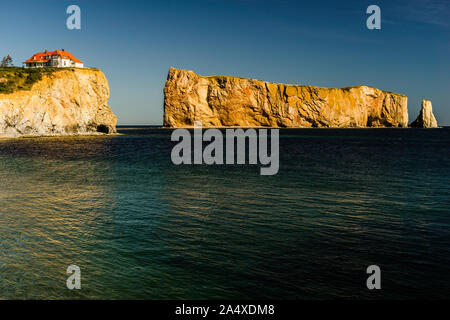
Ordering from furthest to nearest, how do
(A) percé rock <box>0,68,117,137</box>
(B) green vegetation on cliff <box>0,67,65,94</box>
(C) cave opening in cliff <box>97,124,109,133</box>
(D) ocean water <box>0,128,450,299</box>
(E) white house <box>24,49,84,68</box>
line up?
1. (E) white house <box>24,49,84,68</box>
2. (C) cave opening in cliff <box>97,124,109,133</box>
3. (B) green vegetation on cliff <box>0,67,65,94</box>
4. (A) percé rock <box>0,68,117,137</box>
5. (D) ocean water <box>0,128,450,299</box>

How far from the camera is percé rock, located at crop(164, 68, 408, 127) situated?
586 feet

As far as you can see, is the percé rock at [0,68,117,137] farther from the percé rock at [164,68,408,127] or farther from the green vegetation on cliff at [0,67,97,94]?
the percé rock at [164,68,408,127]

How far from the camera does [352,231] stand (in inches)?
658

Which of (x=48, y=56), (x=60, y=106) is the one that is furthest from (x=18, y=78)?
(x=48, y=56)

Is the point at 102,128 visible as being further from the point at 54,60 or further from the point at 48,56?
the point at 48,56

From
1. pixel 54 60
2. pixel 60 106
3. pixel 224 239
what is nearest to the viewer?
pixel 224 239

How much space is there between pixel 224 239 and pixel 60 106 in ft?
319

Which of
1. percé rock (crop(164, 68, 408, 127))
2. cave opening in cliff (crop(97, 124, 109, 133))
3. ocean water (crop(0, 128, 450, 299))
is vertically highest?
percé rock (crop(164, 68, 408, 127))

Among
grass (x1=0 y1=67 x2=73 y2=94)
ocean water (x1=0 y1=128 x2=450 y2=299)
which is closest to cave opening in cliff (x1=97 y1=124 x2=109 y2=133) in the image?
grass (x1=0 y1=67 x2=73 y2=94)

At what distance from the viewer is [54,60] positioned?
124188 millimetres

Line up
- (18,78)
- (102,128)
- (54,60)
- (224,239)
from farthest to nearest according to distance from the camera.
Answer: (54,60)
(102,128)
(18,78)
(224,239)

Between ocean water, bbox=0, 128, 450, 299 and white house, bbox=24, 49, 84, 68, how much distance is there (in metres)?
109

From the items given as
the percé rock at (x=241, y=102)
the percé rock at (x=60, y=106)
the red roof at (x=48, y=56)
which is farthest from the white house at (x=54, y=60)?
the percé rock at (x=241, y=102)
